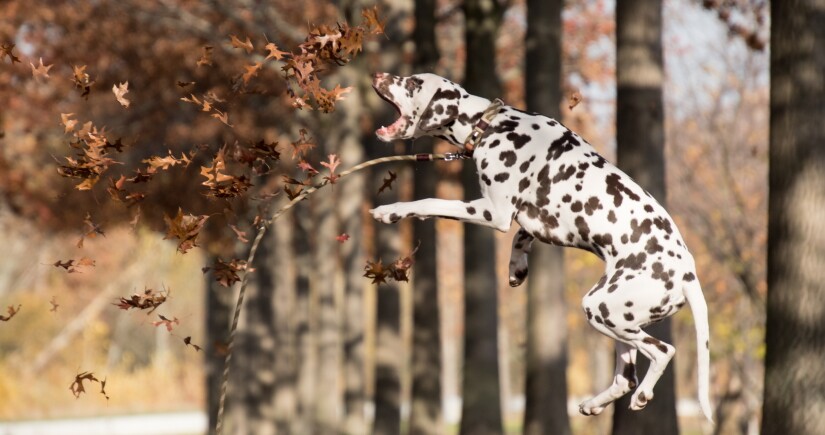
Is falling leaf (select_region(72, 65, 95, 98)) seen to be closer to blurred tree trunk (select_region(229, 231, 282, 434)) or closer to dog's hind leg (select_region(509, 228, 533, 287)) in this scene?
dog's hind leg (select_region(509, 228, 533, 287))

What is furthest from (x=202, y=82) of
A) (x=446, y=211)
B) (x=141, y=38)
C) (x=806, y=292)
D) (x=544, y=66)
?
(x=446, y=211)

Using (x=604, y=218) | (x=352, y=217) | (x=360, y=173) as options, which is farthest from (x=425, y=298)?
(x=604, y=218)

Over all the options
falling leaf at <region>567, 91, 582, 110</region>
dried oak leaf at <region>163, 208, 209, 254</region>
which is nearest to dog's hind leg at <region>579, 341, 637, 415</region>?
falling leaf at <region>567, 91, 582, 110</region>

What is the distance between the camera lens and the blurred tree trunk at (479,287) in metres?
16.8

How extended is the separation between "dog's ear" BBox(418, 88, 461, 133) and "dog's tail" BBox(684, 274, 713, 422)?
4.84 ft

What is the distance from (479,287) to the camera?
56.7ft

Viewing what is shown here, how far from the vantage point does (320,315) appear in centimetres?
2489

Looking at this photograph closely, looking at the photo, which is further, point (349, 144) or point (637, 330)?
point (349, 144)

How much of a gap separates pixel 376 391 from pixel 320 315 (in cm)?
584

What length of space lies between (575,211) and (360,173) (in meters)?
16.9

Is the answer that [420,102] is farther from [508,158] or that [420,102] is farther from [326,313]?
[326,313]

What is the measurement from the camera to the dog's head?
22.8 ft

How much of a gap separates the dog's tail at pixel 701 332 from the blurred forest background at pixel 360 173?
1.66 m

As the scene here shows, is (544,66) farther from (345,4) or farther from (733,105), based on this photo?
(733,105)
